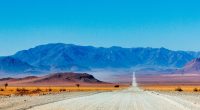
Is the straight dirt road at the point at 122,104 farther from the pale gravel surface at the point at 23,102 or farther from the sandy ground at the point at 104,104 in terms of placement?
the pale gravel surface at the point at 23,102

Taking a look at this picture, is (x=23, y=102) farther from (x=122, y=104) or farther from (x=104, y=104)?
(x=122, y=104)

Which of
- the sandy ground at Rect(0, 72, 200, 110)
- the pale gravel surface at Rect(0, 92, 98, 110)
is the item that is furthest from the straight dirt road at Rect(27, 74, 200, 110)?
the pale gravel surface at Rect(0, 92, 98, 110)

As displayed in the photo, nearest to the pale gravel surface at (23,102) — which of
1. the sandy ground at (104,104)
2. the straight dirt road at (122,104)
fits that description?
the sandy ground at (104,104)

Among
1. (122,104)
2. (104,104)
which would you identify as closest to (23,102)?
(104,104)

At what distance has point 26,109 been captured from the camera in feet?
113

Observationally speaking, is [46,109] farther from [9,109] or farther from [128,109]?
[128,109]

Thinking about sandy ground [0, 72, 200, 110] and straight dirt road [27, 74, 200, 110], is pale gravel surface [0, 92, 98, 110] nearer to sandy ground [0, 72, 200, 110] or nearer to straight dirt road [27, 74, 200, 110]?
sandy ground [0, 72, 200, 110]

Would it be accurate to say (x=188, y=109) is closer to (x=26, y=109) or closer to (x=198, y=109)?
(x=198, y=109)

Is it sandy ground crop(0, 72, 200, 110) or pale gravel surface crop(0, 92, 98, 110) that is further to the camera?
pale gravel surface crop(0, 92, 98, 110)

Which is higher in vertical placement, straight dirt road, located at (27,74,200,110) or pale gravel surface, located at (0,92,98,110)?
pale gravel surface, located at (0,92,98,110)

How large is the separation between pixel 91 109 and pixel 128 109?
8.62ft

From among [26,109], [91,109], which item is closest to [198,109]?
[91,109]

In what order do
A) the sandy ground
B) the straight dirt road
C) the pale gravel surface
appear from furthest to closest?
the pale gravel surface
the sandy ground
the straight dirt road

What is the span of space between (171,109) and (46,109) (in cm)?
879
